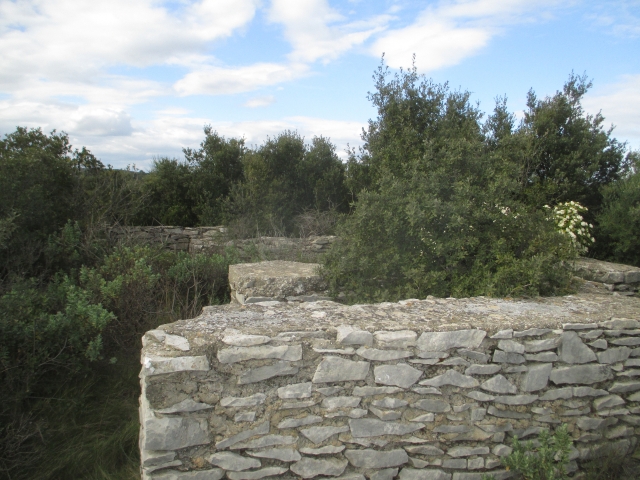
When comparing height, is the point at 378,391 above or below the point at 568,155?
below

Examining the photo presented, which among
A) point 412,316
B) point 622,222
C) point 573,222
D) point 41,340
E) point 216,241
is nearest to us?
point 412,316

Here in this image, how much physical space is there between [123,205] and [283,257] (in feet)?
10.4

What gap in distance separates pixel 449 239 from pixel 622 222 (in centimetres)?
520

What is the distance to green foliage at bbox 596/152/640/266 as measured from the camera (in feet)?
24.5

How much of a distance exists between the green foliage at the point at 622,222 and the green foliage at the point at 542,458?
5.97 metres

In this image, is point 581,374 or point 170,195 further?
point 170,195

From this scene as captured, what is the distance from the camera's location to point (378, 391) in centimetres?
278

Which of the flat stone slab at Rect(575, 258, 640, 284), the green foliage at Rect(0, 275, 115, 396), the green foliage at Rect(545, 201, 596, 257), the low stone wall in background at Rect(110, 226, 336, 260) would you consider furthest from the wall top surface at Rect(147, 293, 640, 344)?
the low stone wall in background at Rect(110, 226, 336, 260)

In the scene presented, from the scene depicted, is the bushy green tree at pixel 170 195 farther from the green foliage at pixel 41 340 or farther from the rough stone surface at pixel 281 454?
the rough stone surface at pixel 281 454

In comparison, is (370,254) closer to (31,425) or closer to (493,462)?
(493,462)

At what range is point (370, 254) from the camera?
178 inches

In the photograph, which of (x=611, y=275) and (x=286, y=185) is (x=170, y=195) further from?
(x=611, y=275)

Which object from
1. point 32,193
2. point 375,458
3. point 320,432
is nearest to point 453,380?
point 375,458

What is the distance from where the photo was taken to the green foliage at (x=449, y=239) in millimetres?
4039
